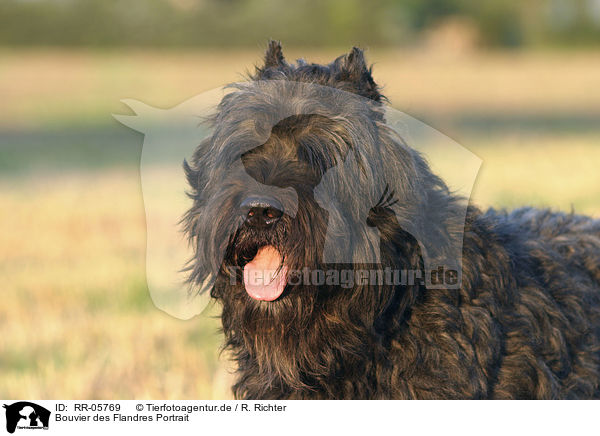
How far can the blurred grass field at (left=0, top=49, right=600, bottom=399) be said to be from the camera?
6.36 m

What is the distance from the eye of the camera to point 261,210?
3623 millimetres

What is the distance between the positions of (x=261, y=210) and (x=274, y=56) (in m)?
1.19

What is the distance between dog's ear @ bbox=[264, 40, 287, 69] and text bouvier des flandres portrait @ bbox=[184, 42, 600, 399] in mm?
86

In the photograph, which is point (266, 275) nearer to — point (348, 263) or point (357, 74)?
point (348, 263)

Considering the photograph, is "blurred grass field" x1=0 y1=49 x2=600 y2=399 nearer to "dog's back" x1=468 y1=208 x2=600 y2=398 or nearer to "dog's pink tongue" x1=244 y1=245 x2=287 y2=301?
"dog's pink tongue" x1=244 y1=245 x2=287 y2=301

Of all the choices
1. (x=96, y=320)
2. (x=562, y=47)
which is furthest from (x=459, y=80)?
(x=96, y=320)

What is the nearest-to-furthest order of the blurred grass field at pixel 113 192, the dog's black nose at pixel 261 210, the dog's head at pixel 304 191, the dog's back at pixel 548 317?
the dog's black nose at pixel 261 210 < the dog's head at pixel 304 191 < the dog's back at pixel 548 317 < the blurred grass field at pixel 113 192

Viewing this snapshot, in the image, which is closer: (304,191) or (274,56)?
(304,191)

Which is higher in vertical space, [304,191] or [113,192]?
[113,192]

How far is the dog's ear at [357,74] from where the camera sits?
4195 mm
